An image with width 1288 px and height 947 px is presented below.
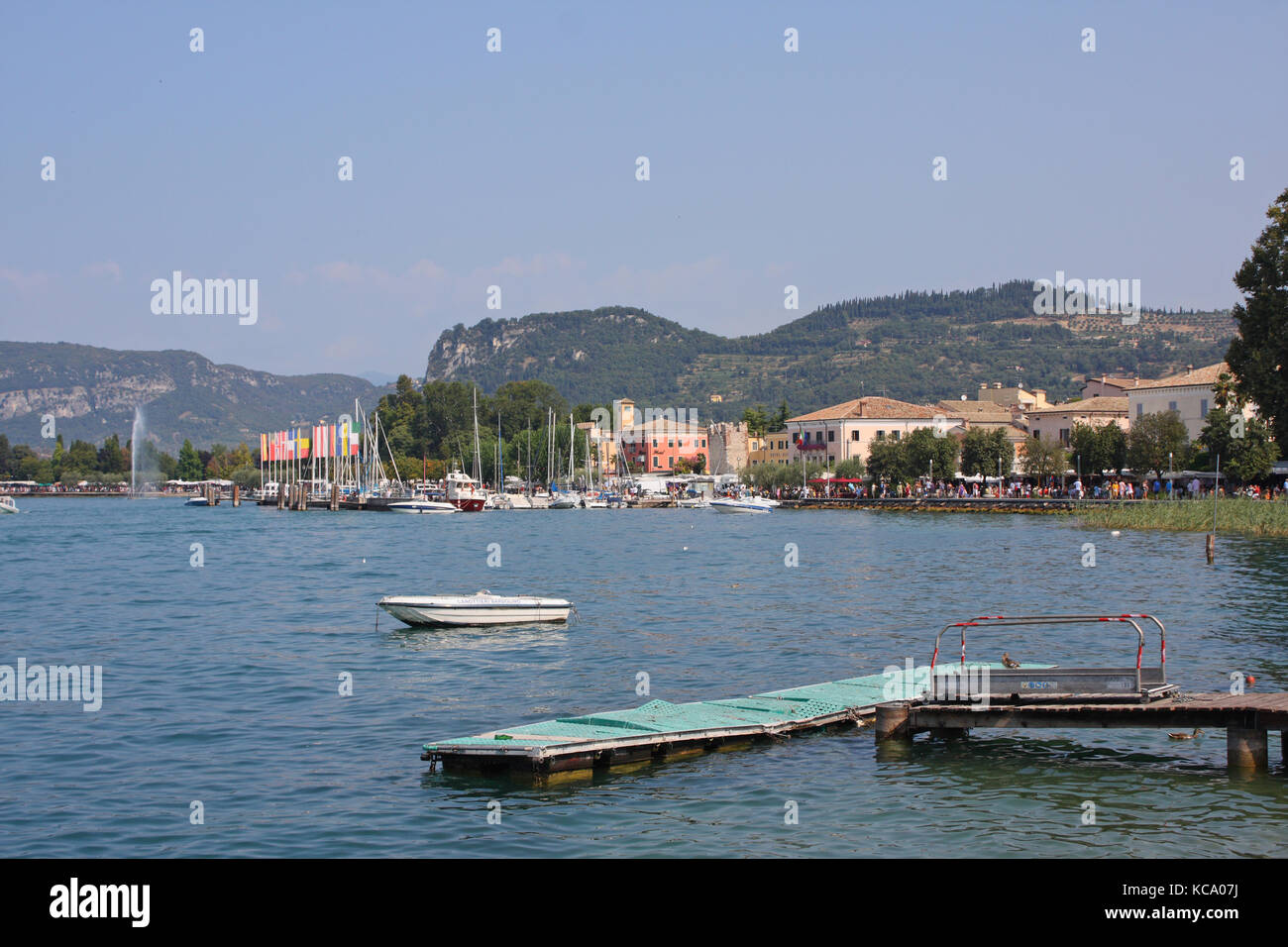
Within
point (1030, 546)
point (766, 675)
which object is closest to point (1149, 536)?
point (1030, 546)

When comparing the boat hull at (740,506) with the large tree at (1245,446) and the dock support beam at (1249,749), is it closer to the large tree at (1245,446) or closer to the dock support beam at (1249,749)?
the large tree at (1245,446)

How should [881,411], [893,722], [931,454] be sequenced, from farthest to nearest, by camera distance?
[881,411] < [931,454] < [893,722]

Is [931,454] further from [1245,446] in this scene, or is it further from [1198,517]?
[1198,517]

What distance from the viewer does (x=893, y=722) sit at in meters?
17.5

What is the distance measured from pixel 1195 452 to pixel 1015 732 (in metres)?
83.3

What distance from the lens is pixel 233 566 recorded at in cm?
5700

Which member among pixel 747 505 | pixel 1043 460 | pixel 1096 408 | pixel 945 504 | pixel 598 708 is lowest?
pixel 598 708

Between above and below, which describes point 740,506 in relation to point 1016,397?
below

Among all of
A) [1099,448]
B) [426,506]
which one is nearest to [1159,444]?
[1099,448]

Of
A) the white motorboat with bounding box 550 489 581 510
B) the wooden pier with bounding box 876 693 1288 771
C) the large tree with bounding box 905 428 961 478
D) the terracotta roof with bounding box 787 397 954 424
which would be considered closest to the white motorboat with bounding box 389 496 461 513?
the white motorboat with bounding box 550 489 581 510

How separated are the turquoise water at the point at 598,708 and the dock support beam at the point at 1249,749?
0.32m

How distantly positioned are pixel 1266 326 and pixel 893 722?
46.5 metres

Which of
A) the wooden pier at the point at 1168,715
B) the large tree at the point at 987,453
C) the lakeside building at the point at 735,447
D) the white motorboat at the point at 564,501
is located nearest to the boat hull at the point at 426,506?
the white motorboat at the point at 564,501
